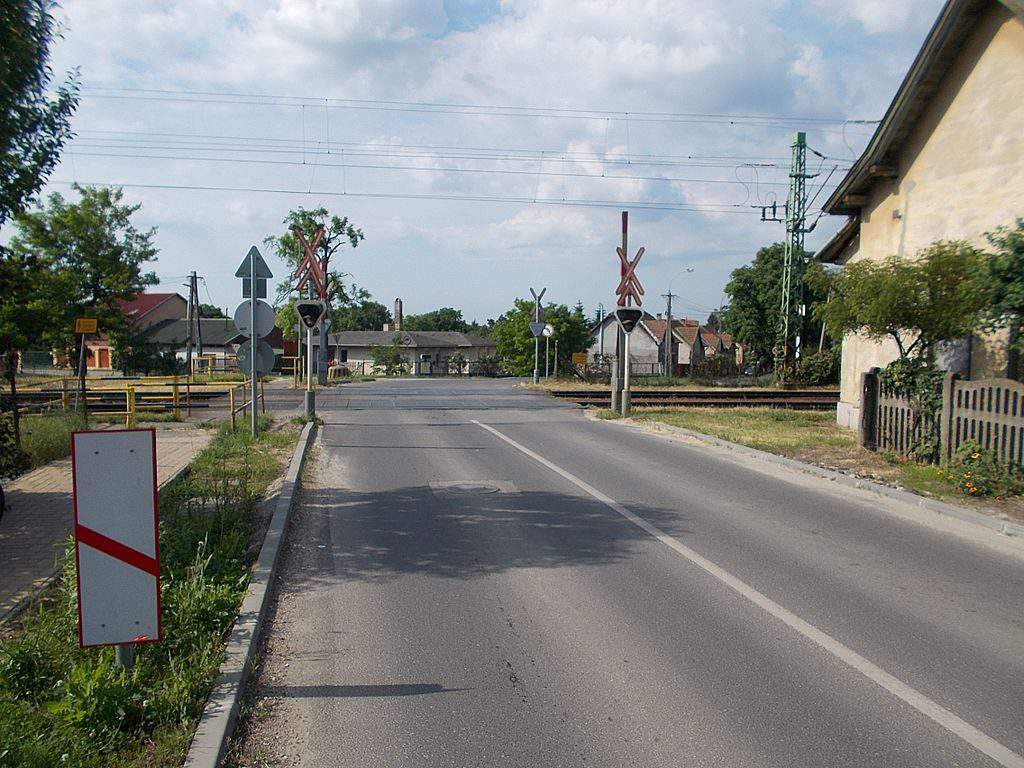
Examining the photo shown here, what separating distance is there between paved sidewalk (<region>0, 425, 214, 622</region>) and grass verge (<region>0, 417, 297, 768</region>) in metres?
0.54

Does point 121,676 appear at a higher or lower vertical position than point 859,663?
higher

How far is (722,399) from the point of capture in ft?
94.1

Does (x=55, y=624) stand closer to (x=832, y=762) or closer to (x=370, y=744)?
(x=370, y=744)

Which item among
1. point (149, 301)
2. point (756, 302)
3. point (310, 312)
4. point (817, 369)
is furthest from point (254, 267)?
point (149, 301)

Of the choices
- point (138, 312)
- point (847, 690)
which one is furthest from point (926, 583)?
point (138, 312)

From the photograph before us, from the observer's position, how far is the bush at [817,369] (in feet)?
125

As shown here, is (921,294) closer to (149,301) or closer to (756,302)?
(756,302)

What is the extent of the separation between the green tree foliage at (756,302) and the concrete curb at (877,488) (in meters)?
41.7

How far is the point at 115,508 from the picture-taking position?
4.15m

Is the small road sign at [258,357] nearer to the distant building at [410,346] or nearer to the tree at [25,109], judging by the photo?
the tree at [25,109]

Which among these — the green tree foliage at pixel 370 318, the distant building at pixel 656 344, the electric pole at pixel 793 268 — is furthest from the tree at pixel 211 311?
the electric pole at pixel 793 268

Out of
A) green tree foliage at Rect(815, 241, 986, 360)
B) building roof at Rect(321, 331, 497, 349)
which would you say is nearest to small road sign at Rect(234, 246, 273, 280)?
green tree foliage at Rect(815, 241, 986, 360)

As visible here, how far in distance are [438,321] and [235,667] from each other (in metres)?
148

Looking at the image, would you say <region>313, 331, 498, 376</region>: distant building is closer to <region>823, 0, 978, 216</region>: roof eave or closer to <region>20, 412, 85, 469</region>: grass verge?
<region>823, 0, 978, 216</region>: roof eave
